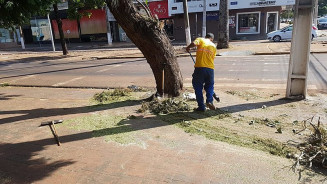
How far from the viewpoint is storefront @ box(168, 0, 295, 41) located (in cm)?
2775

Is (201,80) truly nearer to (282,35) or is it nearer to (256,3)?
(282,35)

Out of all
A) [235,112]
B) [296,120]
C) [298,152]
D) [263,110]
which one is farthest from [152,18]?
[298,152]

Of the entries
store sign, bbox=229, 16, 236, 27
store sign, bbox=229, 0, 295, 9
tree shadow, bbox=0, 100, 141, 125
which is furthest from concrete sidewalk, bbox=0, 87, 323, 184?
store sign, bbox=229, 16, 236, 27

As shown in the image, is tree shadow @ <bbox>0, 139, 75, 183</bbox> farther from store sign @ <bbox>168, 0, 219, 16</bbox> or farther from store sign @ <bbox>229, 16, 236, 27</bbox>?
store sign @ <bbox>229, 16, 236, 27</bbox>

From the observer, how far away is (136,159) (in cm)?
403

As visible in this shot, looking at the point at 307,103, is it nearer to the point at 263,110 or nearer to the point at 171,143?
the point at 263,110

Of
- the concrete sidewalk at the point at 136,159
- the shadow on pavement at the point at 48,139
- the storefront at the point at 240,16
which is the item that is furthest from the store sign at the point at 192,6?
the concrete sidewalk at the point at 136,159

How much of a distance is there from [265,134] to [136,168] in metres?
2.38

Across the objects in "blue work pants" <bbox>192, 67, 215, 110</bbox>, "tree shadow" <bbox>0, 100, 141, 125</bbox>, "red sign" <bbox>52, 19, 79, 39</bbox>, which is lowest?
"tree shadow" <bbox>0, 100, 141, 125</bbox>

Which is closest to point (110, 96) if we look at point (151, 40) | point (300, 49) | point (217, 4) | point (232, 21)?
point (151, 40)

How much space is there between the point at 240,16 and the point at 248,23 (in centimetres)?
114

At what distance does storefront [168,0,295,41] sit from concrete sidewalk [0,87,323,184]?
2513 centimetres

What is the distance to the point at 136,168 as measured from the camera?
3.79 meters

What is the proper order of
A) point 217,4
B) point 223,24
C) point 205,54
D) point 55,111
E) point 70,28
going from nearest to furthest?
point 205,54 < point 55,111 < point 223,24 < point 217,4 < point 70,28
